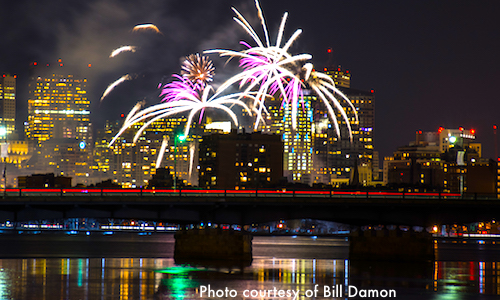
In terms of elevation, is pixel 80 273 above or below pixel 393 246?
below

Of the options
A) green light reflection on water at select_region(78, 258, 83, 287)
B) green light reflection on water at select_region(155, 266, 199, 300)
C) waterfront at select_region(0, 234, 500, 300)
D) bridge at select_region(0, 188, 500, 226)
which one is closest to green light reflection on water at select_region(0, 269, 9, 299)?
waterfront at select_region(0, 234, 500, 300)

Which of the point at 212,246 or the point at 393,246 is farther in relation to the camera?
the point at 212,246

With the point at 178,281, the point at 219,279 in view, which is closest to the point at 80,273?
the point at 178,281

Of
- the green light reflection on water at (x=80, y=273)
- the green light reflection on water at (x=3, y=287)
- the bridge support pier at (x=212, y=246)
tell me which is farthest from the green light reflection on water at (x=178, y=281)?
the green light reflection on water at (x=3, y=287)

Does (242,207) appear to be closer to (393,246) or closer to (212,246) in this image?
(212,246)

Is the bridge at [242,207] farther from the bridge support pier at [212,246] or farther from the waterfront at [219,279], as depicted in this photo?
the waterfront at [219,279]

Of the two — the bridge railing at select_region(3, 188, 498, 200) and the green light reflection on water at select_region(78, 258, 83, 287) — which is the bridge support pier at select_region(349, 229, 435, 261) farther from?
the green light reflection on water at select_region(78, 258, 83, 287)

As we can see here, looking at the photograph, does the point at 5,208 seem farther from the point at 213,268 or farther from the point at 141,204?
the point at 213,268
